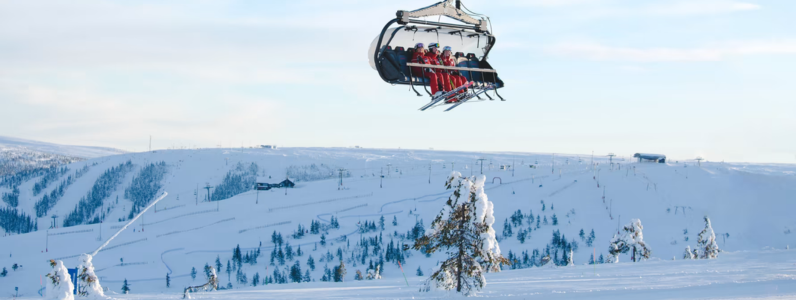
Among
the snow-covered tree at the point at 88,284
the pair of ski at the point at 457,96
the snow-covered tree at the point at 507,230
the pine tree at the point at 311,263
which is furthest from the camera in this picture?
the snow-covered tree at the point at 507,230

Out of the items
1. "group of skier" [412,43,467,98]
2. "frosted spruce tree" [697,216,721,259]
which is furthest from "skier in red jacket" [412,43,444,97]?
"frosted spruce tree" [697,216,721,259]

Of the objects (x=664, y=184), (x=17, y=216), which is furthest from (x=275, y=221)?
(x=17, y=216)

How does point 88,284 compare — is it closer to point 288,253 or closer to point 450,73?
point 450,73

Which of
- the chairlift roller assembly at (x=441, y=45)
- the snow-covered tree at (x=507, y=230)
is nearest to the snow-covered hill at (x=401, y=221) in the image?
the snow-covered tree at (x=507, y=230)

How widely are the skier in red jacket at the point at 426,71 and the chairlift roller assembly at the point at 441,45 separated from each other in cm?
8

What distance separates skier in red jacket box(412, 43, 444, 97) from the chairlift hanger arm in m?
1.38

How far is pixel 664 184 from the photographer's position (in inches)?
4601

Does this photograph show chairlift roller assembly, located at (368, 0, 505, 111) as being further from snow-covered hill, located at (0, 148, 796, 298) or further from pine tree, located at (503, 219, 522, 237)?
pine tree, located at (503, 219, 522, 237)

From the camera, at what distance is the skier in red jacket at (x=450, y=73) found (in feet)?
67.2

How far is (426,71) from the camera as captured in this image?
798 inches

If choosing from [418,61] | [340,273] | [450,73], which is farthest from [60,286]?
[340,273]

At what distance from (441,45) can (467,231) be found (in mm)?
9715

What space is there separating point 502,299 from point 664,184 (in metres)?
96.4

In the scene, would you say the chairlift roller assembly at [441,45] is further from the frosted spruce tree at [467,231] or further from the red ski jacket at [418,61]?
the frosted spruce tree at [467,231]
